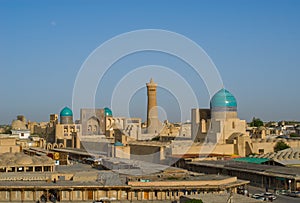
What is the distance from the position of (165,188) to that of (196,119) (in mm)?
27398

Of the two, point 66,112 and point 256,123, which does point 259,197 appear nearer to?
point 66,112

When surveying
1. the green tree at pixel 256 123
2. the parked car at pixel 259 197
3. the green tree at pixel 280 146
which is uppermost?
the green tree at pixel 256 123

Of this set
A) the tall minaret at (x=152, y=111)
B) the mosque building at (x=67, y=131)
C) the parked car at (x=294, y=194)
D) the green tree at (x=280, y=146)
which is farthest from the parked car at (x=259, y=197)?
the tall minaret at (x=152, y=111)

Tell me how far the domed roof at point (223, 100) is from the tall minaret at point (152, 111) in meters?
22.8

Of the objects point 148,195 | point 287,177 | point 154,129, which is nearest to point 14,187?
point 148,195

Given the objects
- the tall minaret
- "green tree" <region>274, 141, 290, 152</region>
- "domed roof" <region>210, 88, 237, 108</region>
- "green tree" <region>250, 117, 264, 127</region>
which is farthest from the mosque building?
"green tree" <region>250, 117, 264, 127</region>

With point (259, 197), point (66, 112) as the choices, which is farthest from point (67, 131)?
point (259, 197)

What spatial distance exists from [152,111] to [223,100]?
2391 centimetres

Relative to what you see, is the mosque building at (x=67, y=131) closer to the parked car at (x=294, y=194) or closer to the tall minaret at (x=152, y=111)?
the tall minaret at (x=152, y=111)

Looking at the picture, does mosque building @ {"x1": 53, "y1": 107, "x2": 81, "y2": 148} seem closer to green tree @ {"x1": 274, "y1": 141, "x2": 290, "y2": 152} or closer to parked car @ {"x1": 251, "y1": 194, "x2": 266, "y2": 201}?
green tree @ {"x1": 274, "y1": 141, "x2": 290, "y2": 152}

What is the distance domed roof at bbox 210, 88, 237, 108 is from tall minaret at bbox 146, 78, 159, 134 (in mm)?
22777

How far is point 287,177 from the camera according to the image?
31969 mm

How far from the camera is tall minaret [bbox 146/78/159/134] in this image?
75.8 m

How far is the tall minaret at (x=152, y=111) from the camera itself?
249 ft
